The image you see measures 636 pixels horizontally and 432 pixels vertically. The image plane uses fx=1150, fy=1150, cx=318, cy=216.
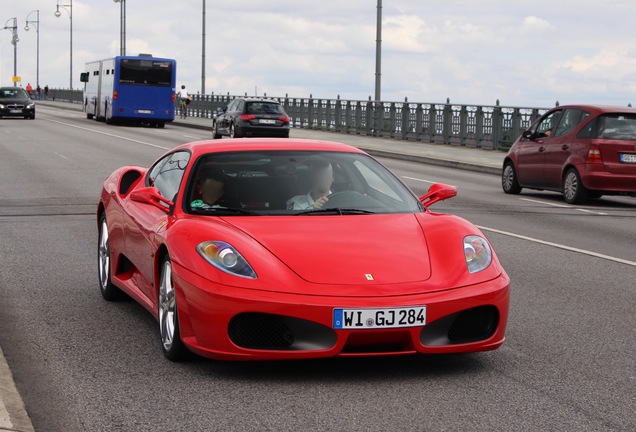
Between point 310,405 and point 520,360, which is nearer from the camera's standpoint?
point 310,405

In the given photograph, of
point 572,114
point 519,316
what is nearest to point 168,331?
point 519,316

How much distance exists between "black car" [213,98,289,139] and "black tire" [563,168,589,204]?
2154 cm

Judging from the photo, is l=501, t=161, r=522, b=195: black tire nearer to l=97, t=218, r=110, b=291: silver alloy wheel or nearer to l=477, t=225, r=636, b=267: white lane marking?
l=477, t=225, r=636, b=267: white lane marking

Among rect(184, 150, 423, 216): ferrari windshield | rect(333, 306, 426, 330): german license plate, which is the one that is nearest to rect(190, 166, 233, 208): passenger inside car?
rect(184, 150, 423, 216): ferrari windshield

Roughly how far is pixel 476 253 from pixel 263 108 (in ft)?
112

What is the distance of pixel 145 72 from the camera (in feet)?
163

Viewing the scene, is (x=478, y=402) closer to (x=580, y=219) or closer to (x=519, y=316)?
(x=519, y=316)

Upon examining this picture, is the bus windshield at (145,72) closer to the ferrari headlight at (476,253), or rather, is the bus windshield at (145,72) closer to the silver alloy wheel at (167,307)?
the silver alloy wheel at (167,307)

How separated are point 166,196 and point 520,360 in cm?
238

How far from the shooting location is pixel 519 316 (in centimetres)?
766

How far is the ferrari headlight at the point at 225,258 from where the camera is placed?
571 cm

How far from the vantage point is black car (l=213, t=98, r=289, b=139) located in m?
39.3

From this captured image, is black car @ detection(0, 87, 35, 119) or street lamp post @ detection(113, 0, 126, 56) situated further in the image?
street lamp post @ detection(113, 0, 126, 56)

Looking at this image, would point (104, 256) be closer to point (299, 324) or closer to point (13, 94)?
point (299, 324)
